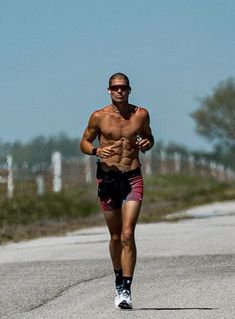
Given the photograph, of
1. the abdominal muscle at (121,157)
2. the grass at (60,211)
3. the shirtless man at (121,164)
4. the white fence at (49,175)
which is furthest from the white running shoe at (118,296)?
the white fence at (49,175)

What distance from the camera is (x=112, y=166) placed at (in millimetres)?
13531

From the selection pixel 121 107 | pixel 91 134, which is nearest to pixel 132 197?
pixel 91 134

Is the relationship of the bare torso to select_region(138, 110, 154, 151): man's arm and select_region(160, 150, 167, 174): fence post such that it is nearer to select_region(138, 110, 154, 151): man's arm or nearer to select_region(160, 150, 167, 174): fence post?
select_region(138, 110, 154, 151): man's arm

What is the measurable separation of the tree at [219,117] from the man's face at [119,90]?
76858 mm

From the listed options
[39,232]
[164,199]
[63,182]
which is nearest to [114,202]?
[39,232]

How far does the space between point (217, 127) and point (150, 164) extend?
1123 inches

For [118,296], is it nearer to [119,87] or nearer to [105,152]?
[105,152]

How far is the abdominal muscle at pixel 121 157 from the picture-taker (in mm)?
13531

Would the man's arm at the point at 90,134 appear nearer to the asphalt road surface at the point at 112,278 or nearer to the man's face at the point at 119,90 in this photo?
the man's face at the point at 119,90

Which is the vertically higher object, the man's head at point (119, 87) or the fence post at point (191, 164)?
the fence post at point (191, 164)

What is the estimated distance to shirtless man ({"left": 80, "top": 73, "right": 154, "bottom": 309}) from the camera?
527 inches

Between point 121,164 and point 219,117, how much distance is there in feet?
263

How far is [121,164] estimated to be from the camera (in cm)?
1355

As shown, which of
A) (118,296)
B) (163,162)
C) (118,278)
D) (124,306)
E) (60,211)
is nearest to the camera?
(124,306)
